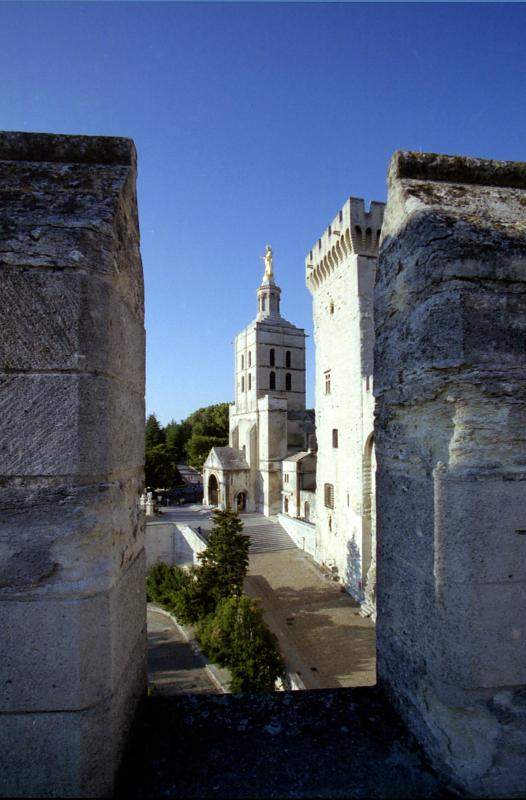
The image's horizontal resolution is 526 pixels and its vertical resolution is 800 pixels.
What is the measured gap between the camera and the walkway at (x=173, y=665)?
10773 mm

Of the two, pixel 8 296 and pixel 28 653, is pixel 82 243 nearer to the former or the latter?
pixel 8 296

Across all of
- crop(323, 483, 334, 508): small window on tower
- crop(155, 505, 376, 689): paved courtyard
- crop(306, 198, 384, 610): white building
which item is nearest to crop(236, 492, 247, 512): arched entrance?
crop(155, 505, 376, 689): paved courtyard

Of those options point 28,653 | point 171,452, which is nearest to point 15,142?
point 28,653

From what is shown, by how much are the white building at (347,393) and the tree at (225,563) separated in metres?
4.55

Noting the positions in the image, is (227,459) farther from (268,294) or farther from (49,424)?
(49,424)

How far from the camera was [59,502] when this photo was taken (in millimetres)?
1697

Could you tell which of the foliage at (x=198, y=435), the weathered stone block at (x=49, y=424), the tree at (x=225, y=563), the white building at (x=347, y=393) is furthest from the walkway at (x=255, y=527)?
the weathered stone block at (x=49, y=424)

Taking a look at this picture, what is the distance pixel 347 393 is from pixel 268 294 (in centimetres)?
1986

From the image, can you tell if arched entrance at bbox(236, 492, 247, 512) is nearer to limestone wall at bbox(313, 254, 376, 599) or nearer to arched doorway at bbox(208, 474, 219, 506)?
arched doorway at bbox(208, 474, 219, 506)

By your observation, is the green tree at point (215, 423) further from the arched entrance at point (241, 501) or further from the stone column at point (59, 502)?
the stone column at point (59, 502)

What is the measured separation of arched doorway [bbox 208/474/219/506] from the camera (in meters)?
31.0

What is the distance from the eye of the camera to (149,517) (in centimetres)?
2489

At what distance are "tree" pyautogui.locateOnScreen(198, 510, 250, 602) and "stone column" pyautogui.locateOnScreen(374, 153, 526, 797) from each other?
13.1 meters

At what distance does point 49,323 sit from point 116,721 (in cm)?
161
